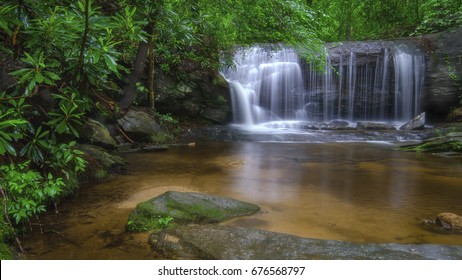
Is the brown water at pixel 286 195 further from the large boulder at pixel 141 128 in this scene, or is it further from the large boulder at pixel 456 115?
the large boulder at pixel 456 115

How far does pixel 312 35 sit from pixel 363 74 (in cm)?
787

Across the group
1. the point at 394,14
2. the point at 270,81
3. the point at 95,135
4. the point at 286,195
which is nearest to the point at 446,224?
the point at 286,195

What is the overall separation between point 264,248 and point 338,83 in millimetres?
11885

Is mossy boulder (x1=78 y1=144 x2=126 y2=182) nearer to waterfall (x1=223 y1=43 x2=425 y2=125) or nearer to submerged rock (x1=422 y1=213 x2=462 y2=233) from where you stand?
submerged rock (x1=422 y1=213 x2=462 y2=233)

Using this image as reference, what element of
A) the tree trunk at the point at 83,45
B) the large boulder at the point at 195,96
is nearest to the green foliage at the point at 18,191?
the tree trunk at the point at 83,45

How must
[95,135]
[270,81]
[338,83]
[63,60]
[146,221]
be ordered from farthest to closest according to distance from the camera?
[338,83]
[270,81]
[95,135]
[146,221]
[63,60]

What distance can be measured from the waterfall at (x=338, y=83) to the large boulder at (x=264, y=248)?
10.2 metres

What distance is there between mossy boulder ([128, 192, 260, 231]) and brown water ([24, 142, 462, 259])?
0.12m

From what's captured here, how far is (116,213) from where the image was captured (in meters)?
3.45

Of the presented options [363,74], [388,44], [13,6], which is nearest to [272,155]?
A: [13,6]

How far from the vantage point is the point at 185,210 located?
129 inches

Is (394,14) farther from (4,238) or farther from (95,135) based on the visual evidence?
(4,238)

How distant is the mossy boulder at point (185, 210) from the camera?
10.0ft

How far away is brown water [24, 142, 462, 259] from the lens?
2.89 metres
